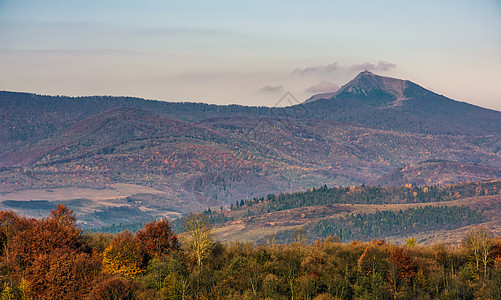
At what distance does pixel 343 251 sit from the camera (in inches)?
5438

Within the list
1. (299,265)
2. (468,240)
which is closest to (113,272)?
(299,265)

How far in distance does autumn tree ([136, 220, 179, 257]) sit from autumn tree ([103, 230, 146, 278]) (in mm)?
2904

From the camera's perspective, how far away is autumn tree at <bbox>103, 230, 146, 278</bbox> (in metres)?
124

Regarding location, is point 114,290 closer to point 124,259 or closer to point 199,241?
point 124,259

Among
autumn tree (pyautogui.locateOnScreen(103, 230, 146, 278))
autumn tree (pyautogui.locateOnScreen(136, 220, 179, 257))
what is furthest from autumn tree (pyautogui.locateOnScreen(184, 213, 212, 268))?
autumn tree (pyautogui.locateOnScreen(103, 230, 146, 278))

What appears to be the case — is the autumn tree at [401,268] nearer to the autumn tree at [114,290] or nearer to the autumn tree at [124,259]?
the autumn tree at [124,259]

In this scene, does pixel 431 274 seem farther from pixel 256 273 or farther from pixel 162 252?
pixel 162 252

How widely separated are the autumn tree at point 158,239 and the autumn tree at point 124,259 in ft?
9.53

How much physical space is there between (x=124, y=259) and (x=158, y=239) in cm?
1023

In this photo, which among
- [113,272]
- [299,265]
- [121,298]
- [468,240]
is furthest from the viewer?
[468,240]

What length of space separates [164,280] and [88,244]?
2547 cm

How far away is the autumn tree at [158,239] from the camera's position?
131750mm

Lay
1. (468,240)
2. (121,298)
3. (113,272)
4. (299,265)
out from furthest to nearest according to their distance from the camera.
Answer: (468,240)
(299,265)
(113,272)
(121,298)

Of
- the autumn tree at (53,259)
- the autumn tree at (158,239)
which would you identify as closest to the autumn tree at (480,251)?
the autumn tree at (158,239)
